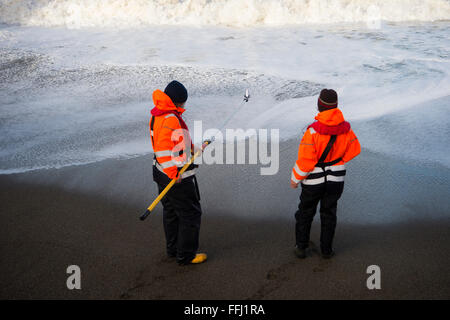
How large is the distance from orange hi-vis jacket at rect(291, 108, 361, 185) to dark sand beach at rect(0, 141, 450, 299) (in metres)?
0.75

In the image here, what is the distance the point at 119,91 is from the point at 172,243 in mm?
4990

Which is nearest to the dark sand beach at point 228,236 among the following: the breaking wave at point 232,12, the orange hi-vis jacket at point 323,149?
the orange hi-vis jacket at point 323,149

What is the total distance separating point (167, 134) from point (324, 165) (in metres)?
1.23

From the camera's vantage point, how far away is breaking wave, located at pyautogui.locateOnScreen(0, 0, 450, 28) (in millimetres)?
13492

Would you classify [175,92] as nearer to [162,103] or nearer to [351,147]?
[162,103]

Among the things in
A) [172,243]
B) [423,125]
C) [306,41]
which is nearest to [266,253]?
[172,243]

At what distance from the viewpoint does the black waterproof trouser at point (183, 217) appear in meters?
2.95

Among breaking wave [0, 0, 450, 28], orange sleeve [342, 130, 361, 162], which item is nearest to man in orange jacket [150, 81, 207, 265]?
orange sleeve [342, 130, 361, 162]

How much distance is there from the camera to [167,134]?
2736 mm

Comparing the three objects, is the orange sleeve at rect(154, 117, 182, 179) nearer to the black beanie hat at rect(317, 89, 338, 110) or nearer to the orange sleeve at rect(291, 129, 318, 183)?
the orange sleeve at rect(291, 129, 318, 183)

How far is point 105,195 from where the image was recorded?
13.6 feet

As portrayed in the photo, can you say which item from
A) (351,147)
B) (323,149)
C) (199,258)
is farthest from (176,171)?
(351,147)

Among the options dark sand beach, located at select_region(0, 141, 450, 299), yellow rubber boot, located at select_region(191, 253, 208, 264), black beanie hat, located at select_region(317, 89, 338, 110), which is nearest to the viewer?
black beanie hat, located at select_region(317, 89, 338, 110)
